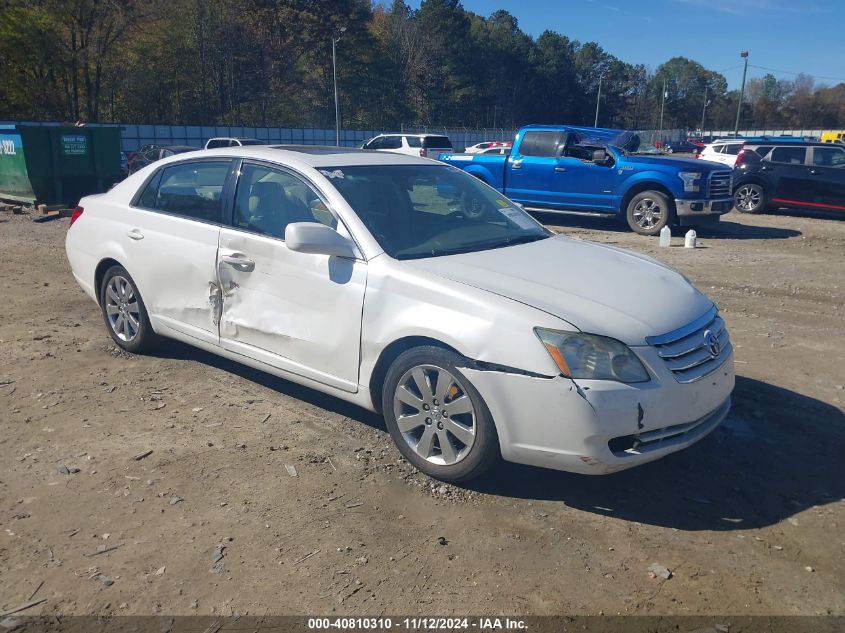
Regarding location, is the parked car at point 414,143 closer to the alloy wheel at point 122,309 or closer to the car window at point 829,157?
the car window at point 829,157

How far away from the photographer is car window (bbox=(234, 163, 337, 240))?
4.29m

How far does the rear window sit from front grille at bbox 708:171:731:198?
14987 millimetres

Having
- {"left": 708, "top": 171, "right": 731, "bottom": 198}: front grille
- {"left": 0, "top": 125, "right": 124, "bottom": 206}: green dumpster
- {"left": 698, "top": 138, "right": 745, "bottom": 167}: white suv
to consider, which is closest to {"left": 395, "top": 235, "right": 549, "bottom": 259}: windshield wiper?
{"left": 708, "top": 171, "right": 731, "bottom": 198}: front grille

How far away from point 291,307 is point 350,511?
4.34 ft

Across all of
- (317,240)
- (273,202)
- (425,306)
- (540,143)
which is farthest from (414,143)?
(425,306)

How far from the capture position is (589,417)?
318 cm

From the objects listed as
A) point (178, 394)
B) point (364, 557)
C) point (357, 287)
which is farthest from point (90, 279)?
point (364, 557)

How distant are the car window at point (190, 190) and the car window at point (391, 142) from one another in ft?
75.3

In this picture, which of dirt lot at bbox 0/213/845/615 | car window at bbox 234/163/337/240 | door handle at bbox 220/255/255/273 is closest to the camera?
dirt lot at bbox 0/213/845/615

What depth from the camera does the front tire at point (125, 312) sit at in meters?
5.38

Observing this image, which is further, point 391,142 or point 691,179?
point 391,142

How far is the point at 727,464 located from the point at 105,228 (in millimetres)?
4713

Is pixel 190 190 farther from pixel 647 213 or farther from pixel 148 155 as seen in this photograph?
pixel 148 155

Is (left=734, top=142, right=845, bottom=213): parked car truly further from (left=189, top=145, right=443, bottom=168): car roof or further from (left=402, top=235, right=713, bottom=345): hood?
(left=189, top=145, right=443, bottom=168): car roof
